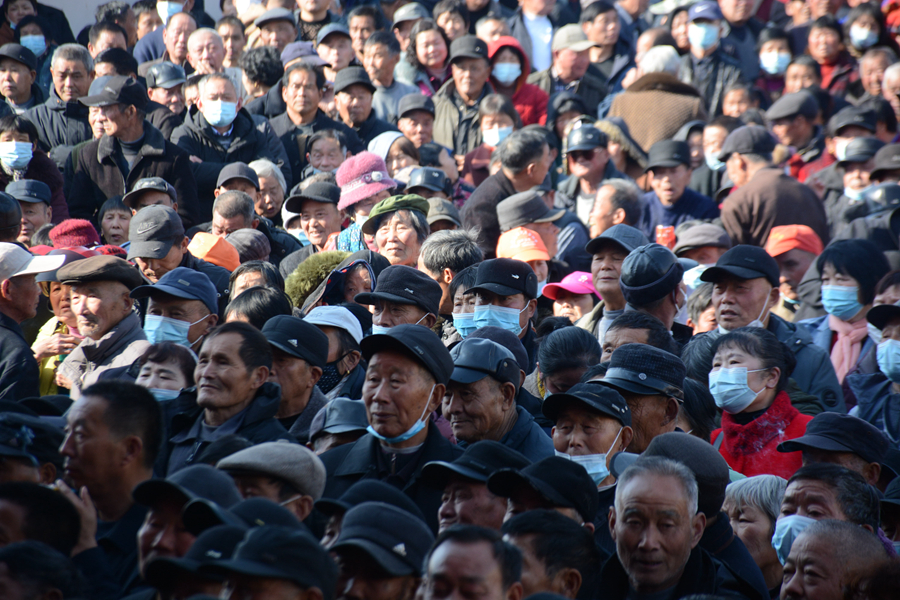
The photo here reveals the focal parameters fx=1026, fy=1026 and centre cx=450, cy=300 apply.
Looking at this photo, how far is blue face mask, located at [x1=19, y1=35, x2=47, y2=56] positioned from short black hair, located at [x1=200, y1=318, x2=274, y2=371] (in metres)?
8.18

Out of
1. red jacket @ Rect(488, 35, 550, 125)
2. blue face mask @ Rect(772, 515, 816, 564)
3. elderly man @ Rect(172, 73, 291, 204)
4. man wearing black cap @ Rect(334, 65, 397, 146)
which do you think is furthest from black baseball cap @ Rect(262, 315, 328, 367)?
red jacket @ Rect(488, 35, 550, 125)

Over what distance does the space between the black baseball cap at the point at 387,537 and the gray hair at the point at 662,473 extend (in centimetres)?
90

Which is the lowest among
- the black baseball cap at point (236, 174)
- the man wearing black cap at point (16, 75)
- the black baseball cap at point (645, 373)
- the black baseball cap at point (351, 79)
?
the black baseball cap at point (645, 373)

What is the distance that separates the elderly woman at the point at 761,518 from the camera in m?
4.47

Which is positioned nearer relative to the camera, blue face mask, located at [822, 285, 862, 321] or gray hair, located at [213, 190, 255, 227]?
blue face mask, located at [822, 285, 862, 321]

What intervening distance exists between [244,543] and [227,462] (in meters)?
0.97

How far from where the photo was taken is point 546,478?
3.76 metres

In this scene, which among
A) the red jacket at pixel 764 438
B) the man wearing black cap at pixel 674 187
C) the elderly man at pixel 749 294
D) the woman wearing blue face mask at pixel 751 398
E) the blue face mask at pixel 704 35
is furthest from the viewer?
the blue face mask at pixel 704 35

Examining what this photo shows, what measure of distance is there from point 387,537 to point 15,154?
6604 millimetres

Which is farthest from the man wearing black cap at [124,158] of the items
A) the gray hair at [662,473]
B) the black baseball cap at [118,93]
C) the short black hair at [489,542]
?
the short black hair at [489,542]

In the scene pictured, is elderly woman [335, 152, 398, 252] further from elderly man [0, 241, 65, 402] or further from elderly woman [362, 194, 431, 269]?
elderly man [0, 241, 65, 402]

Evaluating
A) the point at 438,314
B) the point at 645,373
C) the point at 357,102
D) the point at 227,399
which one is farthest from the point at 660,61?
the point at 227,399

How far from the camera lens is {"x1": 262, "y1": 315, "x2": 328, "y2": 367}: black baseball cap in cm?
502

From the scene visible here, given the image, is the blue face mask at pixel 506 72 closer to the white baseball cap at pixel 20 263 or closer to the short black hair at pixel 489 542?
the white baseball cap at pixel 20 263
